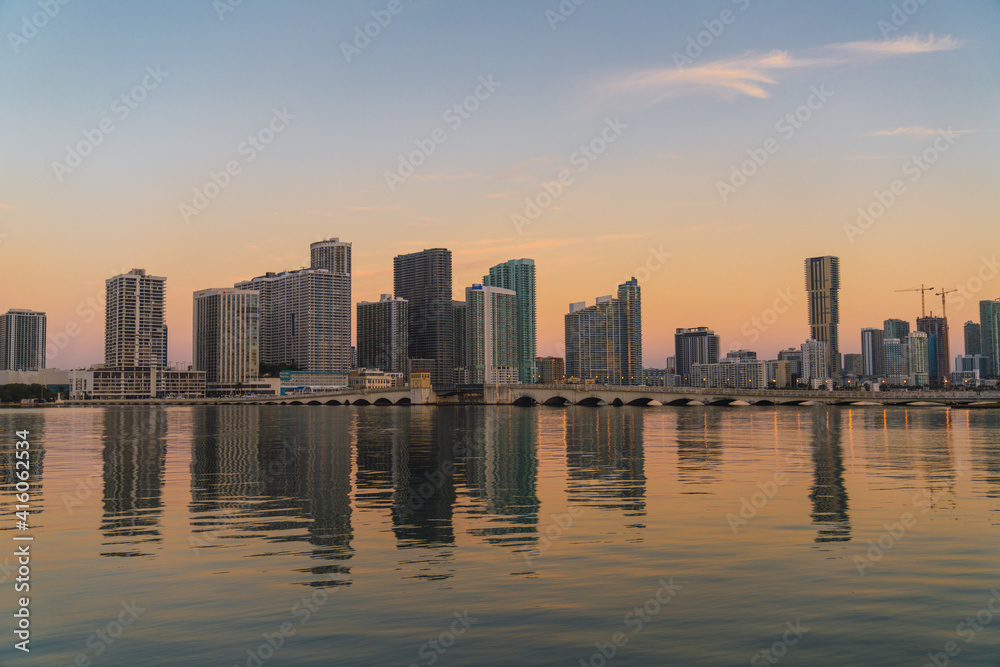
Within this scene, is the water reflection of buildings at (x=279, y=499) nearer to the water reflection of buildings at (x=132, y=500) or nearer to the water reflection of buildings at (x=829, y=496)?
the water reflection of buildings at (x=132, y=500)

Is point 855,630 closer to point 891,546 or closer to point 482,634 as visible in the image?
point 482,634

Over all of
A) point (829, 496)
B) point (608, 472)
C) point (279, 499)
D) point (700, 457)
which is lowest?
point (700, 457)

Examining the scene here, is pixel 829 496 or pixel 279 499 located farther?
pixel 279 499

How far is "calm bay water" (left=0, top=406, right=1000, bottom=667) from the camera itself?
16422 mm

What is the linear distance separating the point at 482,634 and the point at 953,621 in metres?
11.1

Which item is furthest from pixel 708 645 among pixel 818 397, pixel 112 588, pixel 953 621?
pixel 818 397

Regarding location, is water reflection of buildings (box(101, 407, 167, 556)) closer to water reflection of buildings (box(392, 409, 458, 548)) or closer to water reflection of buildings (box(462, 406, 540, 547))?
water reflection of buildings (box(392, 409, 458, 548))

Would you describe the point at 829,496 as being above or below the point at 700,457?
above

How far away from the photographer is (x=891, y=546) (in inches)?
1027

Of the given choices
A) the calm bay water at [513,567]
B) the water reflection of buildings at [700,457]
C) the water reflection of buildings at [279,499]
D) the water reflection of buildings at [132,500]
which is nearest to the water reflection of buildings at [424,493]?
the calm bay water at [513,567]

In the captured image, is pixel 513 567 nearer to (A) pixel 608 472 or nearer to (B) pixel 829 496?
(B) pixel 829 496

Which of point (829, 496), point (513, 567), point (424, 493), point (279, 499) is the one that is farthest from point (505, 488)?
point (513, 567)

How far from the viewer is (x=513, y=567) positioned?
23297 millimetres

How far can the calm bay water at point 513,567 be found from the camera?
1642 cm
